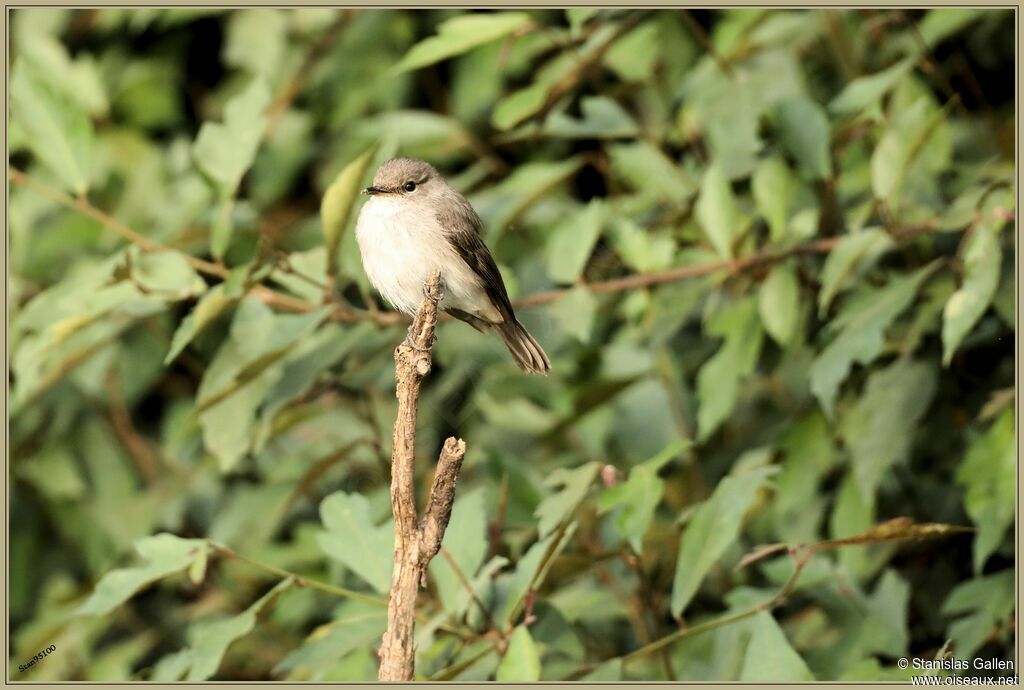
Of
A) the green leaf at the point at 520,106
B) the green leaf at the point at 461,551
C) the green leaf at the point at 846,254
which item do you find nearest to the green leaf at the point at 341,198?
the green leaf at the point at 520,106

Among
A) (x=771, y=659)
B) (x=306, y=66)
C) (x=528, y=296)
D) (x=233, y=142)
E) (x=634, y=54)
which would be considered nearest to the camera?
(x=771, y=659)

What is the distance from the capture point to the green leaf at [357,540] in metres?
3.34

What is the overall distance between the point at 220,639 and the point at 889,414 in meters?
2.20

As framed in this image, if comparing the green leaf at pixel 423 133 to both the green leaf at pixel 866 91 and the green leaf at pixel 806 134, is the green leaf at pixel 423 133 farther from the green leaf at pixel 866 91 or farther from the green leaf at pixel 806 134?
the green leaf at pixel 866 91

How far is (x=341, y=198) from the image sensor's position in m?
3.70

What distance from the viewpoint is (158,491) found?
19.4 feet

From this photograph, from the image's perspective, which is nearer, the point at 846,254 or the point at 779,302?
the point at 846,254

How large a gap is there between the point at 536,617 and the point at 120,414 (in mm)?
3359

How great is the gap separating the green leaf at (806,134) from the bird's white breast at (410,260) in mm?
1178

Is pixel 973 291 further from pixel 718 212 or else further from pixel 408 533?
pixel 408 533

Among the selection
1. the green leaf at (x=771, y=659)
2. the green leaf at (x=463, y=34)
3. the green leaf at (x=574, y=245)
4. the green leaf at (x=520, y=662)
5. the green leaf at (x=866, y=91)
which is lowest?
the green leaf at (x=771, y=659)

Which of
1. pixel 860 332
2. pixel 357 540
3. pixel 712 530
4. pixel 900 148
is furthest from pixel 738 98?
pixel 357 540

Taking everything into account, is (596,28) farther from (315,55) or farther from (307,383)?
(307,383)

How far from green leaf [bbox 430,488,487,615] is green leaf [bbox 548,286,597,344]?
73 cm
